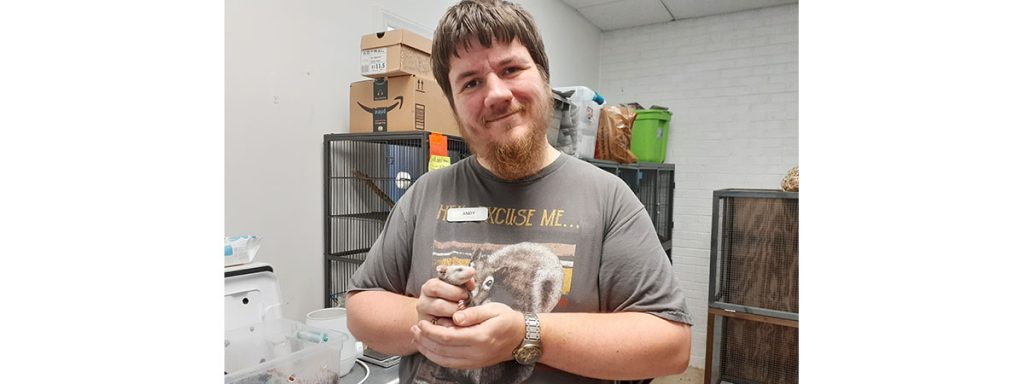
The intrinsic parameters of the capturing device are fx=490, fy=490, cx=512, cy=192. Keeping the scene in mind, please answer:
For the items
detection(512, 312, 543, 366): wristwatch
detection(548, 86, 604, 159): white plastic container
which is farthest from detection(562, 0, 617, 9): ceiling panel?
detection(512, 312, 543, 366): wristwatch

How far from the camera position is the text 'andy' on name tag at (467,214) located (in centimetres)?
100

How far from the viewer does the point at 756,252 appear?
9.11 ft

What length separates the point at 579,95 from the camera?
9.77 feet

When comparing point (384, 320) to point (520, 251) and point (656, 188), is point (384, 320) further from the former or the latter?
point (656, 188)

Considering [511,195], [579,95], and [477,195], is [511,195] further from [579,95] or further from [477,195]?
[579,95]

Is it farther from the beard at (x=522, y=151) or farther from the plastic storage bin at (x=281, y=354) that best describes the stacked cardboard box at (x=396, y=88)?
the beard at (x=522, y=151)

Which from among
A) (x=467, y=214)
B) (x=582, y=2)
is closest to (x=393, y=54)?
(x=467, y=214)

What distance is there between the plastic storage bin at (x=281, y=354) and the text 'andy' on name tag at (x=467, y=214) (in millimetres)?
706

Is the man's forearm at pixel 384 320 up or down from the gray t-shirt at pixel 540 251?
down

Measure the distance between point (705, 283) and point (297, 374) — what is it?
3.74m

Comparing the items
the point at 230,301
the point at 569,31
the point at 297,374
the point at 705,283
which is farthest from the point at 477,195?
the point at 705,283

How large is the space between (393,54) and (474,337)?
4.91 ft

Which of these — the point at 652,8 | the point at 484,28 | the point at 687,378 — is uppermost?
the point at 652,8

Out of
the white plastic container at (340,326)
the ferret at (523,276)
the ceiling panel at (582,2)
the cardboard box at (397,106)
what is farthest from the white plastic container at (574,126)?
the ferret at (523,276)
